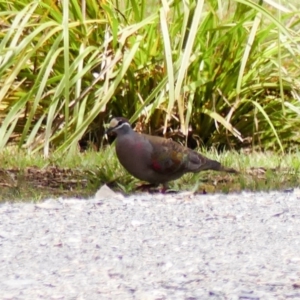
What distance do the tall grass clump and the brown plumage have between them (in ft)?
4.48

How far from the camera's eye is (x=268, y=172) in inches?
270

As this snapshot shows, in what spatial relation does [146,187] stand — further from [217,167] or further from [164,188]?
[217,167]

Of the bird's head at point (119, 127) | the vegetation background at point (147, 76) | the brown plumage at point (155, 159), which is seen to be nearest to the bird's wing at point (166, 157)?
the brown plumage at point (155, 159)

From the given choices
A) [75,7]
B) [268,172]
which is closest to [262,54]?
[75,7]

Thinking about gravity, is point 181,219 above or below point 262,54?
below

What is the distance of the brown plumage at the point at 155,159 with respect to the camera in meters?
6.46

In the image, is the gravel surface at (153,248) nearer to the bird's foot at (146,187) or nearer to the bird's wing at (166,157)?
the bird's wing at (166,157)

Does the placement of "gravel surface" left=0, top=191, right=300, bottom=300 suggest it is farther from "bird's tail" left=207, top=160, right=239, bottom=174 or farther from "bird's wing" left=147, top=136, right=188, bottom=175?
"bird's tail" left=207, top=160, right=239, bottom=174

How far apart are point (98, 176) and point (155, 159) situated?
497 mm

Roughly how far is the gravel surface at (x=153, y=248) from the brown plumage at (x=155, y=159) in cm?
38

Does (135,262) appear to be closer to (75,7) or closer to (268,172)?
(268,172)

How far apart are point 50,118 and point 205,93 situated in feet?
5.14

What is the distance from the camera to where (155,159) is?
21.3 feet

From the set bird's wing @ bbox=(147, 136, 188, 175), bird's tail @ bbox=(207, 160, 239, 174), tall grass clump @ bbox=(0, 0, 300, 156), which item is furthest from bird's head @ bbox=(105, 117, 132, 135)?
tall grass clump @ bbox=(0, 0, 300, 156)
